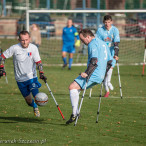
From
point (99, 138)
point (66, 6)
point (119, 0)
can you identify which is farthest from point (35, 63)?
point (119, 0)

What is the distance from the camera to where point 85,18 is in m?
26.5

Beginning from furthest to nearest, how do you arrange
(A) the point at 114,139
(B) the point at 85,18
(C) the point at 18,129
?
1. (B) the point at 85,18
2. (C) the point at 18,129
3. (A) the point at 114,139

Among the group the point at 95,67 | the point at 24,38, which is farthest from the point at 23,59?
the point at 95,67

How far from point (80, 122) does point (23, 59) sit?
74.7 inches

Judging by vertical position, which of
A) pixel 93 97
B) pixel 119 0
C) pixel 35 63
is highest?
pixel 119 0

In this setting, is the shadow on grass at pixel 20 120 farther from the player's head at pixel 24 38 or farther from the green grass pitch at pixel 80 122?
the player's head at pixel 24 38

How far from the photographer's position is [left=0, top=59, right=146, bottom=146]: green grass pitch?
24.7ft

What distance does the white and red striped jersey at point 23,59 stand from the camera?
30.9 feet

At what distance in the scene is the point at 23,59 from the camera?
945 cm

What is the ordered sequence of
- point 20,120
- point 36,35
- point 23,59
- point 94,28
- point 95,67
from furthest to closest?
point 94,28 < point 36,35 < point 23,59 < point 20,120 < point 95,67

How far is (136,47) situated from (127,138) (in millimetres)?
18435

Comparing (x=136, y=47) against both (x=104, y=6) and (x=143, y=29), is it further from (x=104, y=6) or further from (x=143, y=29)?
(x=104, y=6)

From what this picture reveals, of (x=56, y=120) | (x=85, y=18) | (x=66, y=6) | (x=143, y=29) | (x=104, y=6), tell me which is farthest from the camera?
(x=66, y=6)

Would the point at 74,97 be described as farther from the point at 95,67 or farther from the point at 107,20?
the point at 107,20
